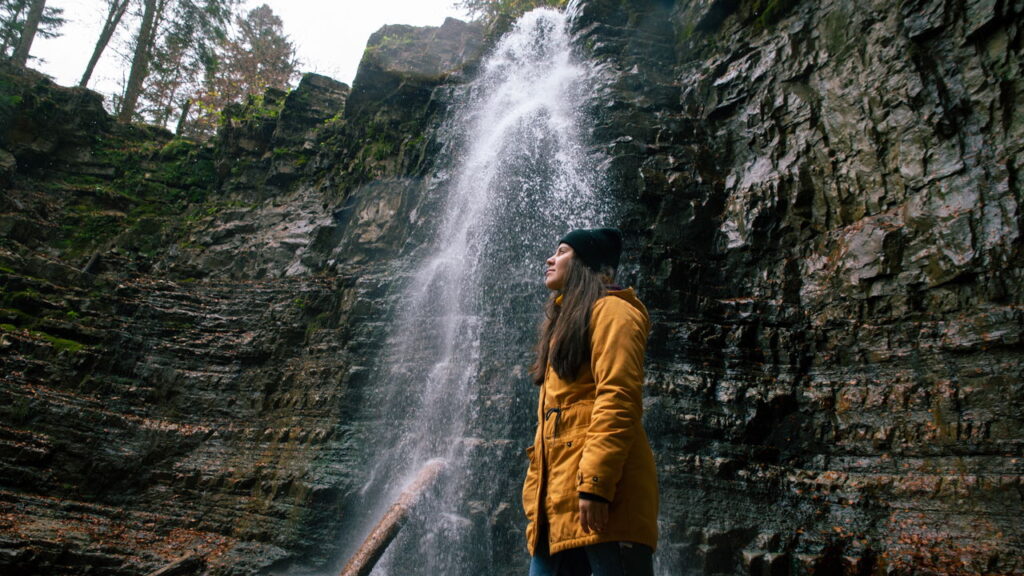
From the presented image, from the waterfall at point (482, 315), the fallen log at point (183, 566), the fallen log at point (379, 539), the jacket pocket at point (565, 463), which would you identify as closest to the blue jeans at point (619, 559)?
the jacket pocket at point (565, 463)

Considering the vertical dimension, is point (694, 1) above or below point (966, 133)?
above

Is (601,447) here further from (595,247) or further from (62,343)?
(62,343)

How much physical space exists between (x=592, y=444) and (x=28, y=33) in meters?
25.6

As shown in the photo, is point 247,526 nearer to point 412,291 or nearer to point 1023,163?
point 412,291

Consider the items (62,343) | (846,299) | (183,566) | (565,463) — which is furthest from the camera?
(62,343)

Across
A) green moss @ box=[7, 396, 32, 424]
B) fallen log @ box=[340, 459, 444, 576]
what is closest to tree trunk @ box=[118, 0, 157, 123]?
green moss @ box=[7, 396, 32, 424]

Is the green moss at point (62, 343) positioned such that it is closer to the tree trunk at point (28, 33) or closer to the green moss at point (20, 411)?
the green moss at point (20, 411)

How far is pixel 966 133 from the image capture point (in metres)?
6.31

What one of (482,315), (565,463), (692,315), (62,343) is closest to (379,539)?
(565,463)

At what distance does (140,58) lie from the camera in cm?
1961

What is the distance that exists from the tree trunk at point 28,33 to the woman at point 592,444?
24.1 m

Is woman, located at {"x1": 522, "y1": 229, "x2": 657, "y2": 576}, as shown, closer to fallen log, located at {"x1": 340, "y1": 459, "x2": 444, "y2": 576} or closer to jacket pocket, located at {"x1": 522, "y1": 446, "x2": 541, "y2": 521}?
jacket pocket, located at {"x1": 522, "y1": 446, "x2": 541, "y2": 521}

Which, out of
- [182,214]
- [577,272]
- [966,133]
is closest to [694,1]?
[966,133]

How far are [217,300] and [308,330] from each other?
248cm
